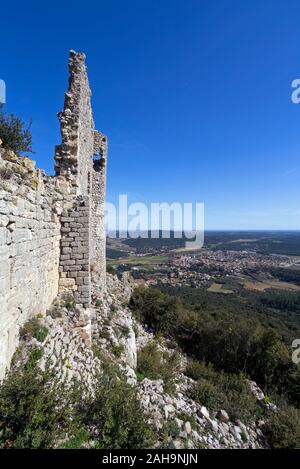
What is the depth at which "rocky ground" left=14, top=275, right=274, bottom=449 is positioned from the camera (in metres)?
4.17

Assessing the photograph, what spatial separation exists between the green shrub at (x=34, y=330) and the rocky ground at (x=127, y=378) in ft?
0.27

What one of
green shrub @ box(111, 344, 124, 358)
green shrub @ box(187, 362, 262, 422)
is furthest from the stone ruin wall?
green shrub @ box(187, 362, 262, 422)

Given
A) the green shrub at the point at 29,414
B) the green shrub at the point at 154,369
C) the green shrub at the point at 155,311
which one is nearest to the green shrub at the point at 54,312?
the green shrub at the point at 29,414

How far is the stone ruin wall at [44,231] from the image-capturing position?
341 cm

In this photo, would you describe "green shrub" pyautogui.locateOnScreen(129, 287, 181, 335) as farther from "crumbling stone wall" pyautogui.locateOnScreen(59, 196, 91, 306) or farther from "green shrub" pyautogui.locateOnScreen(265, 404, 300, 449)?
"crumbling stone wall" pyautogui.locateOnScreen(59, 196, 91, 306)

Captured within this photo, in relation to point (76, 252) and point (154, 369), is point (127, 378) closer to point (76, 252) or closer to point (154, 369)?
point (154, 369)

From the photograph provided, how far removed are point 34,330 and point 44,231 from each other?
2.02 metres

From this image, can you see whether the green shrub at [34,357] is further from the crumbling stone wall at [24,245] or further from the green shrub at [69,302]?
the green shrub at [69,302]

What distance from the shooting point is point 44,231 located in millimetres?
4945

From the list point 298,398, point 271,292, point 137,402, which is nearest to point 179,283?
point 271,292

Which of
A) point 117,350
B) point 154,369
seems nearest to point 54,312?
point 117,350

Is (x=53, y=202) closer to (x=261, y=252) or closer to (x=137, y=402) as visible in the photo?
(x=137, y=402)

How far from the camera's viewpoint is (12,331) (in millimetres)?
3617

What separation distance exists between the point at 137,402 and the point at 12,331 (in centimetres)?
247
